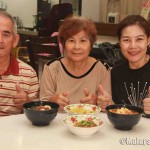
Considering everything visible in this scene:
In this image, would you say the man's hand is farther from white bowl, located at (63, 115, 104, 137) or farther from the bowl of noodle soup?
the bowl of noodle soup

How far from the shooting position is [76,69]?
2209 millimetres

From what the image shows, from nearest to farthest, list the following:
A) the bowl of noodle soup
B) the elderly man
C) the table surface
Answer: the table surface → the bowl of noodle soup → the elderly man

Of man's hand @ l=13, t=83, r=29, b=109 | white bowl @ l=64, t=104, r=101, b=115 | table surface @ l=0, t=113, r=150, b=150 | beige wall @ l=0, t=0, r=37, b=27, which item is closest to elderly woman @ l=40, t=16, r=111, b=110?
man's hand @ l=13, t=83, r=29, b=109

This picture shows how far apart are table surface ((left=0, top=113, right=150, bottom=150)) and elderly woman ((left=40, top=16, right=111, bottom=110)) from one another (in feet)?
1.98

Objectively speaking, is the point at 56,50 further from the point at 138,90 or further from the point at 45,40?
the point at 138,90

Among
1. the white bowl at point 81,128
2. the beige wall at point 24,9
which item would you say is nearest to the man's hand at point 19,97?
the white bowl at point 81,128

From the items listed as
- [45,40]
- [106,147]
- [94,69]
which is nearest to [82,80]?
[94,69]

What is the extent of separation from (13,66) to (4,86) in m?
0.15

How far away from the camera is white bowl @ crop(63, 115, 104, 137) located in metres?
1.35

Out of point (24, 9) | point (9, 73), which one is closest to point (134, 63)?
point (9, 73)

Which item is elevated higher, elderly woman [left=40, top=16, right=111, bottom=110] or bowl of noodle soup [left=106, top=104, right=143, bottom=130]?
elderly woman [left=40, top=16, right=111, bottom=110]

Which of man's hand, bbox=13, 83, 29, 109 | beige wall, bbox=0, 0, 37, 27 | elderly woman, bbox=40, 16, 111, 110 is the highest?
beige wall, bbox=0, 0, 37, 27

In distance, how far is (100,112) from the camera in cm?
180

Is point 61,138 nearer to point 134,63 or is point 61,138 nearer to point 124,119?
point 124,119
